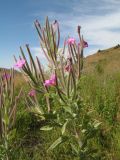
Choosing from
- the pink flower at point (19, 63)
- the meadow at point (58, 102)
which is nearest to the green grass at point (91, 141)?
the meadow at point (58, 102)

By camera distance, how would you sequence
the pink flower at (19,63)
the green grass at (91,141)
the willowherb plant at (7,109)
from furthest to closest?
1. the green grass at (91,141)
2. the pink flower at (19,63)
3. the willowherb plant at (7,109)

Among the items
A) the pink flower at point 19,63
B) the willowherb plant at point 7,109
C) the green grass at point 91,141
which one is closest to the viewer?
the willowherb plant at point 7,109

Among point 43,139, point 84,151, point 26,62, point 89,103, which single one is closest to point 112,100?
point 89,103

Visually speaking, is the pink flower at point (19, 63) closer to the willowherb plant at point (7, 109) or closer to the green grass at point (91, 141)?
the willowherb plant at point (7, 109)

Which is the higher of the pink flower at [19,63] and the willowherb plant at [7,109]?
the pink flower at [19,63]

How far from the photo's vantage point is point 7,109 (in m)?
3.94

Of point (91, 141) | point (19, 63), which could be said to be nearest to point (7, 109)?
point (19, 63)

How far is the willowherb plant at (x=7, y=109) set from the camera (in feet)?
12.8

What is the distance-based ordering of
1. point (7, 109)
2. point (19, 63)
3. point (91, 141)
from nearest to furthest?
point (7, 109) < point (19, 63) < point (91, 141)

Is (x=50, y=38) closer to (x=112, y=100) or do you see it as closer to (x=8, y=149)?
(x=8, y=149)

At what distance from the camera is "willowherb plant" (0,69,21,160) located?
12.8 ft

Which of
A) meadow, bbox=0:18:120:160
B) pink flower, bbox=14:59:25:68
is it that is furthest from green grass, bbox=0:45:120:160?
pink flower, bbox=14:59:25:68

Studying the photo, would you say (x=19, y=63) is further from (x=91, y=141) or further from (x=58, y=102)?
(x=91, y=141)

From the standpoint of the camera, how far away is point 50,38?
4.24 meters
